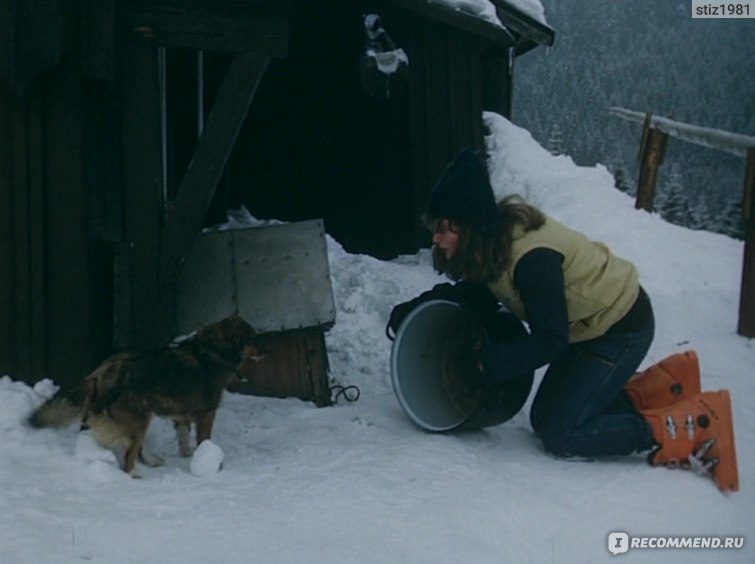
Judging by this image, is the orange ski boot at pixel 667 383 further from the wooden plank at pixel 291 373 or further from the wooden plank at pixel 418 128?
the wooden plank at pixel 418 128

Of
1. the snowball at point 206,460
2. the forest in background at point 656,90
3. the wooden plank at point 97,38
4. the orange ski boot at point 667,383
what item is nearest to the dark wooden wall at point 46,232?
the wooden plank at point 97,38

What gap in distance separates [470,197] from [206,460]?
1.60 meters

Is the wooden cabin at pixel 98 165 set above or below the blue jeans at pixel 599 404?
above

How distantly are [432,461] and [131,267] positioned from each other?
191cm

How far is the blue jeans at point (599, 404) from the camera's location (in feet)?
14.4

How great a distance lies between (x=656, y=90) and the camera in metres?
5.96

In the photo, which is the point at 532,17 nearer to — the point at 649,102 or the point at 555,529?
the point at 649,102

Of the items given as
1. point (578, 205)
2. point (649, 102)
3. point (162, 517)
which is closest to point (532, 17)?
point (578, 205)

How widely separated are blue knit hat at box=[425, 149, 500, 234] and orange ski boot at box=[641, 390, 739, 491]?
1.15 meters

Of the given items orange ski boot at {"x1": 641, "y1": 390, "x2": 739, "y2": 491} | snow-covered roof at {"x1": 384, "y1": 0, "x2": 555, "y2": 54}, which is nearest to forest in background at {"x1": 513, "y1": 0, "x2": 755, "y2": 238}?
snow-covered roof at {"x1": 384, "y1": 0, "x2": 555, "y2": 54}

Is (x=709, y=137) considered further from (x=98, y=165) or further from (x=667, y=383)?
(x=98, y=165)

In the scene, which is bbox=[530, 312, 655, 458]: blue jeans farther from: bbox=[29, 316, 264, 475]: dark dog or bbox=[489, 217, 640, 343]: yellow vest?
bbox=[29, 316, 264, 475]: dark dog

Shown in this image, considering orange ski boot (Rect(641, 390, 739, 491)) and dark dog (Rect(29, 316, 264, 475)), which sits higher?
dark dog (Rect(29, 316, 264, 475))

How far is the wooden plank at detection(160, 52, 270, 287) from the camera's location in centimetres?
511
